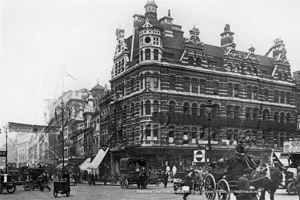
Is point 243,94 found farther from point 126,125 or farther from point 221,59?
point 126,125

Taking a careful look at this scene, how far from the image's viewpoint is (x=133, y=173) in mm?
22203

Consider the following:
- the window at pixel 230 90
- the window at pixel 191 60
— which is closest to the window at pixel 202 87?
the window at pixel 191 60

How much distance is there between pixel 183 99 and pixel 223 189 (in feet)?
50.4

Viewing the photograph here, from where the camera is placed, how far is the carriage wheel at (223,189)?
11.8 m

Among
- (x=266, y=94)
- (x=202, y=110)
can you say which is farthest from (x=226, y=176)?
(x=266, y=94)

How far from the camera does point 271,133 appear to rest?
1188 inches

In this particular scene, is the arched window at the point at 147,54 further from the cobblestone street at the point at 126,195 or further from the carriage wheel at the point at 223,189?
the carriage wheel at the point at 223,189

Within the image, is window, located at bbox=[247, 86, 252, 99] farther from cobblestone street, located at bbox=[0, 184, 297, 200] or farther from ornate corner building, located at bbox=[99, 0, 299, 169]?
cobblestone street, located at bbox=[0, 184, 297, 200]

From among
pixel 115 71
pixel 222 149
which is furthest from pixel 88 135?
pixel 222 149

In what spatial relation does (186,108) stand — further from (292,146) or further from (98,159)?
(292,146)

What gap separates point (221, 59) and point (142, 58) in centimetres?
888

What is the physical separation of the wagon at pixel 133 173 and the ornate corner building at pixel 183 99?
7.75 feet

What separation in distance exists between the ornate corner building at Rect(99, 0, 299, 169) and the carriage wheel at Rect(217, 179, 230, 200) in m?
11.3

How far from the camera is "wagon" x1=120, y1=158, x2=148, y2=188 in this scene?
21456 mm
